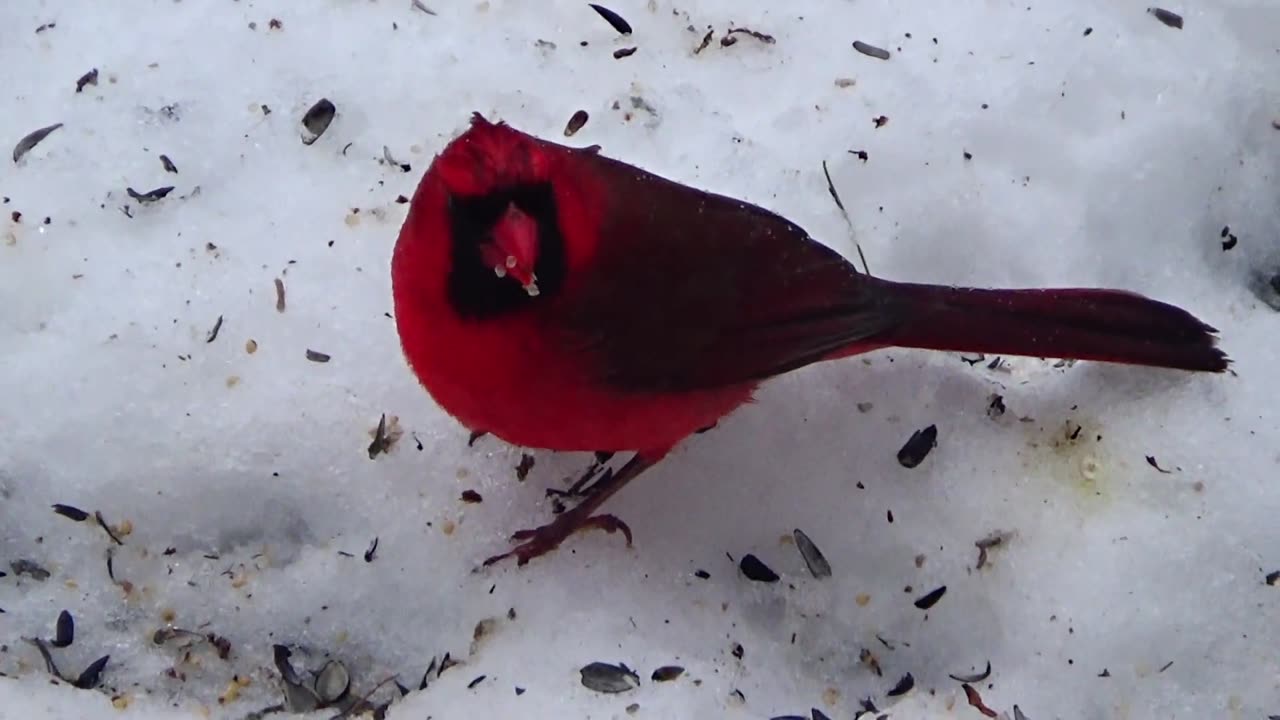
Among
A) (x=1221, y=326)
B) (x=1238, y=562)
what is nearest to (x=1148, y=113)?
(x=1221, y=326)

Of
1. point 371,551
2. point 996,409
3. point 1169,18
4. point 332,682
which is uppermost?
point 1169,18

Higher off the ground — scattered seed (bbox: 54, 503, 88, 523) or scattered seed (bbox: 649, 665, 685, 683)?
scattered seed (bbox: 54, 503, 88, 523)

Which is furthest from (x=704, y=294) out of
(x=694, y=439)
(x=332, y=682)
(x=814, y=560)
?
(x=332, y=682)

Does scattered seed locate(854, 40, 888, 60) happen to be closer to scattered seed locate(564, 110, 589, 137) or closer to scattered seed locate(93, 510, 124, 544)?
scattered seed locate(564, 110, 589, 137)

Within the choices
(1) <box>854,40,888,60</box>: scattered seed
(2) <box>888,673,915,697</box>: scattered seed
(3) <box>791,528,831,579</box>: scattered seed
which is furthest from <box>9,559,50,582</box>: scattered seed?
(1) <box>854,40,888,60</box>: scattered seed

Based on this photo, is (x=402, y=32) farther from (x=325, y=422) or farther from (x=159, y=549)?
(x=159, y=549)

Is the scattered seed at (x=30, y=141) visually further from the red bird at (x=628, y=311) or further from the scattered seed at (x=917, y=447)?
the scattered seed at (x=917, y=447)

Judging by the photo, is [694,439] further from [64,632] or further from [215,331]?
[64,632]
